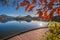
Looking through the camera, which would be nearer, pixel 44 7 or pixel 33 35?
pixel 44 7

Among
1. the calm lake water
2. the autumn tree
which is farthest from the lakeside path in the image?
the autumn tree

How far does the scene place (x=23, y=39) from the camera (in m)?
2.05

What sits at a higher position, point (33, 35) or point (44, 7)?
point (44, 7)

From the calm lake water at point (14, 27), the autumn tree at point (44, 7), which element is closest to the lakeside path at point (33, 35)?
the calm lake water at point (14, 27)

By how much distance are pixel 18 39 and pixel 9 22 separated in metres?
0.24

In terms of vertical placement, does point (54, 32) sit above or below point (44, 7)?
below

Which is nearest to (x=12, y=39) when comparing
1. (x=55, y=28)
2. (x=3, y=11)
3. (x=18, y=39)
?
(x=18, y=39)

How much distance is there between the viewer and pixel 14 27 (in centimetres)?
206

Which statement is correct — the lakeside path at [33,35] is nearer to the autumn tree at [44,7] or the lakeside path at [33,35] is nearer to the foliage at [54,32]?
the foliage at [54,32]

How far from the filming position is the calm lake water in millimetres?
2029

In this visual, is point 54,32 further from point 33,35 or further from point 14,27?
point 14,27

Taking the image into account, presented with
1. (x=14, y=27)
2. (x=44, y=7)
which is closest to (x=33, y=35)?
(x=14, y=27)

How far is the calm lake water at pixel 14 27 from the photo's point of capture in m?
2.03

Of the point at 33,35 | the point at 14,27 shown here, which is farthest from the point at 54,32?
the point at 14,27
